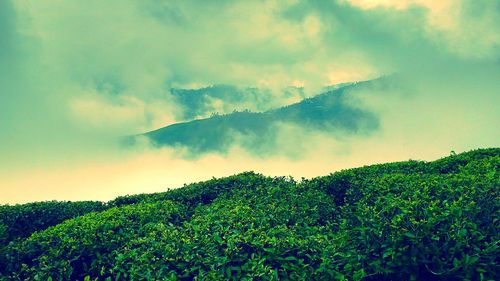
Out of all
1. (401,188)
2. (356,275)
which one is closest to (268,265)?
(356,275)

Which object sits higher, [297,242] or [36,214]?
[36,214]

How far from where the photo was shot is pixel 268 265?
7172 mm

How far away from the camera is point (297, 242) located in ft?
25.2

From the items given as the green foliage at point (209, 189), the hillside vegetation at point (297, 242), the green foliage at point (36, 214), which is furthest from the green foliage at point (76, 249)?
the green foliage at point (36, 214)

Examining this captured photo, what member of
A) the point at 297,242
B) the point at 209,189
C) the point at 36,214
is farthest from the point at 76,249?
the point at 36,214

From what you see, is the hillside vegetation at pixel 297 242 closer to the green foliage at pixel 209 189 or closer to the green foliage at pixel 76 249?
the green foliage at pixel 76 249

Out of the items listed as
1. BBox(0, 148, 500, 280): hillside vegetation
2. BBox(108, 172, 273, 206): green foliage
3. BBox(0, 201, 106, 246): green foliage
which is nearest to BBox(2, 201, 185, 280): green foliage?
BBox(0, 148, 500, 280): hillside vegetation

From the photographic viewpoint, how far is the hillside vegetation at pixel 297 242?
24.0ft

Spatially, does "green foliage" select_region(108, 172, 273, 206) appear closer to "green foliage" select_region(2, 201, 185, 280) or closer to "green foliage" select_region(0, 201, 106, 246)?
"green foliage" select_region(0, 201, 106, 246)

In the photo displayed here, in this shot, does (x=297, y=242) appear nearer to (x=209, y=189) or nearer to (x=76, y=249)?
(x=76, y=249)

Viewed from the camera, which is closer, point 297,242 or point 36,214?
point 297,242

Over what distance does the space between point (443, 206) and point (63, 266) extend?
24.7ft

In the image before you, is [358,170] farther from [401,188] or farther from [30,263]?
[30,263]

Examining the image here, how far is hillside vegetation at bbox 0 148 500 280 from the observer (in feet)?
24.0
